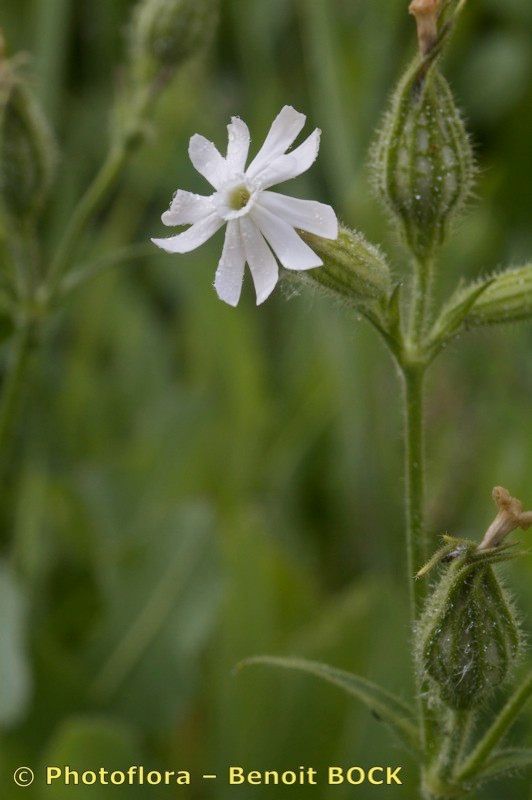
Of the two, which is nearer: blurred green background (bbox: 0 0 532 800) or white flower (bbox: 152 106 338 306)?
white flower (bbox: 152 106 338 306)

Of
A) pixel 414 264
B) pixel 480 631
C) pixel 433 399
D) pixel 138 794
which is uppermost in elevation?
pixel 414 264

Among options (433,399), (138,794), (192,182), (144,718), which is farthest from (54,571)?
(192,182)

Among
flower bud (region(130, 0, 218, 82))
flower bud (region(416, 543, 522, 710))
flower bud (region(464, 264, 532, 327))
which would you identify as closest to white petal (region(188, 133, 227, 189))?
flower bud (region(464, 264, 532, 327))

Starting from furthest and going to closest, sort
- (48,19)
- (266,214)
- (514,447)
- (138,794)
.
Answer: (48,19)
(514,447)
(138,794)
(266,214)

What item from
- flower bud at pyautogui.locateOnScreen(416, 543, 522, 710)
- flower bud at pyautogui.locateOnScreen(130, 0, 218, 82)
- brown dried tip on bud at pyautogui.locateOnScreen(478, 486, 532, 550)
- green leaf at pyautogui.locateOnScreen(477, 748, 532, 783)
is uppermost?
flower bud at pyautogui.locateOnScreen(130, 0, 218, 82)

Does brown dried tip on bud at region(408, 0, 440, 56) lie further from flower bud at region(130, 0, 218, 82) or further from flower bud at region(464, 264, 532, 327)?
flower bud at region(130, 0, 218, 82)

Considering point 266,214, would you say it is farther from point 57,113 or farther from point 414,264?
point 57,113
